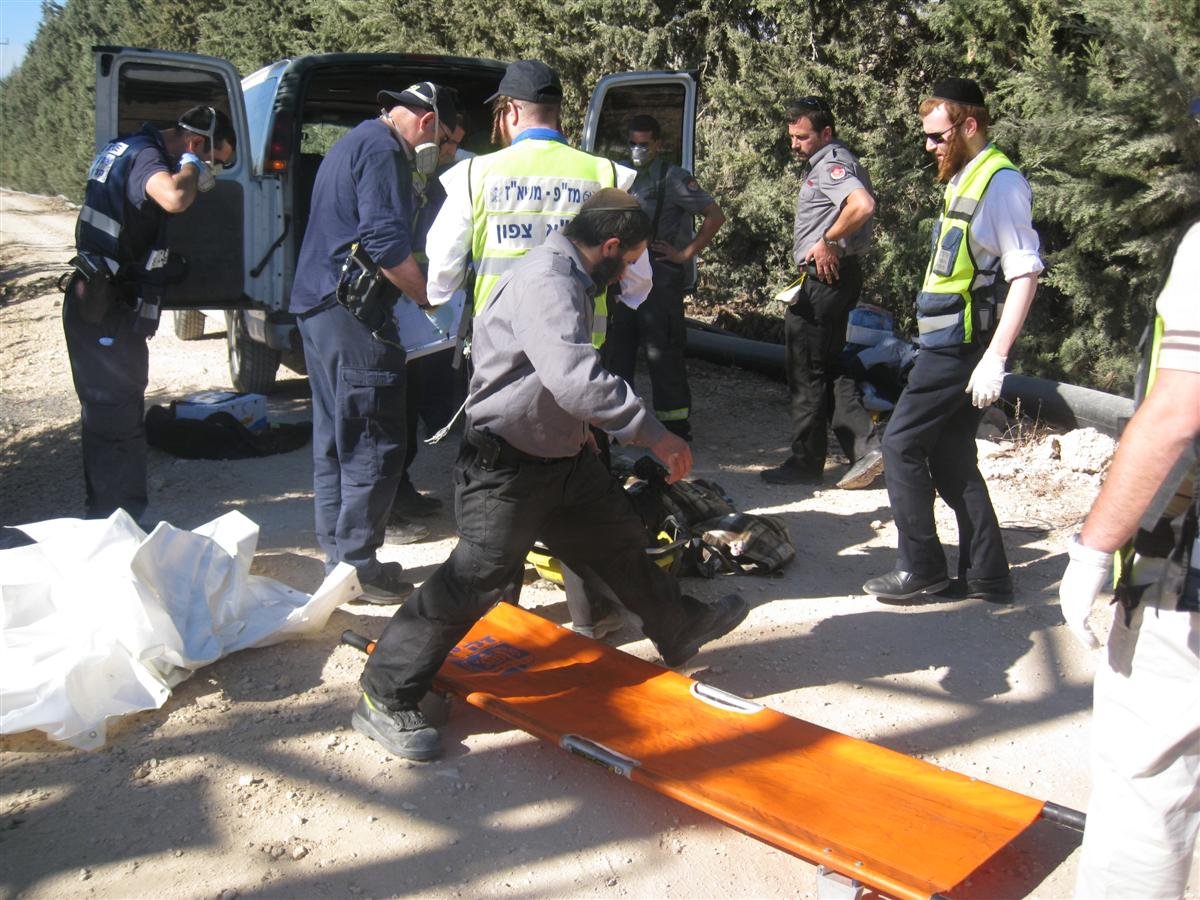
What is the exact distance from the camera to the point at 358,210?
4188 millimetres

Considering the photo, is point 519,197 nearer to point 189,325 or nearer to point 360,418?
point 360,418

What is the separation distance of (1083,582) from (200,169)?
3.75 m

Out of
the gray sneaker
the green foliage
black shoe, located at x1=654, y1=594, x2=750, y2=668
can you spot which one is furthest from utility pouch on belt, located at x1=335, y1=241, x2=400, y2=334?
the green foliage

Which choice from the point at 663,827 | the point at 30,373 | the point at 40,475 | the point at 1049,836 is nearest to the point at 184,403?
the point at 40,475

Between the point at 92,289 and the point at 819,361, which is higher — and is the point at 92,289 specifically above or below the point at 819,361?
above

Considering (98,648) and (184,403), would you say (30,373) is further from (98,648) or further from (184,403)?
(98,648)

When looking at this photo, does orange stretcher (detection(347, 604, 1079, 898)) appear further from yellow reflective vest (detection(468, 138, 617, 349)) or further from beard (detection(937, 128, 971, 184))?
beard (detection(937, 128, 971, 184))

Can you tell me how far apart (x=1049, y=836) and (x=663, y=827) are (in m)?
1.00

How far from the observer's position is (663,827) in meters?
3.07

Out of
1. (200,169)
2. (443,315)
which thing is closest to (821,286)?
(443,315)

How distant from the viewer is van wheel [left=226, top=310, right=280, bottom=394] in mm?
7355

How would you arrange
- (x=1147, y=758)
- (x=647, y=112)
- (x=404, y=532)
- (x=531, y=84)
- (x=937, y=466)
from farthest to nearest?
(x=647, y=112) < (x=404, y=532) < (x=937, y=466) < (x=531, y=84) < (x=1147, y=758)

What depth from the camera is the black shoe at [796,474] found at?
19.8 feet

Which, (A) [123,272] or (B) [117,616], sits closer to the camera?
(B) [117,616]
